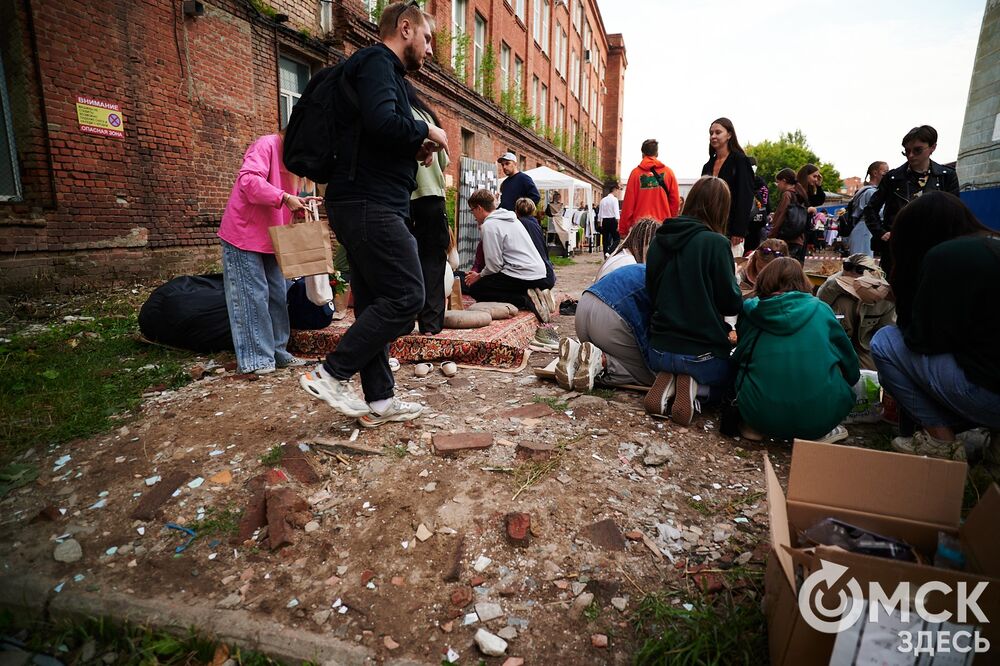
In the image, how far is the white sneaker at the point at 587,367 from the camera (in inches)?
152

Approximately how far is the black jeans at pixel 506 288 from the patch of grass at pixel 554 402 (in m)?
2.64

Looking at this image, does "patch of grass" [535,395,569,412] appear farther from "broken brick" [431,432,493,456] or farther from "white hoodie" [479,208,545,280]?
"white hoodie" [479,208,545,280]

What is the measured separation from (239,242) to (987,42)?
21.4 ft

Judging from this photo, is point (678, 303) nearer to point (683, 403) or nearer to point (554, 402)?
point (683, 403)

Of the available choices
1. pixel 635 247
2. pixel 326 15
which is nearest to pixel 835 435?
pixel 635 247

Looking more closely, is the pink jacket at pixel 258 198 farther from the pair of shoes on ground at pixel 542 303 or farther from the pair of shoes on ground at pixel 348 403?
the pair of shoes on ground at pixel 542 303

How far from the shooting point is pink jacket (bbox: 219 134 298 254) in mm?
3664

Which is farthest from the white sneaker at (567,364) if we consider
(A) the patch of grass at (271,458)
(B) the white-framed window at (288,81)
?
(B) the white-framed window at (288,81)

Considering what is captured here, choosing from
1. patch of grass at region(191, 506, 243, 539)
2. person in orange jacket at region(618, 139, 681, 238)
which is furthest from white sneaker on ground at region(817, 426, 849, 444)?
person in orange jacket at region(618, 139, 681, 238)

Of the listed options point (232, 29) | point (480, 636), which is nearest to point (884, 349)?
point (480, 636)

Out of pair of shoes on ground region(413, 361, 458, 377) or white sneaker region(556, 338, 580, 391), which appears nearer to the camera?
white sneaker region(556, 338, 580, 391)

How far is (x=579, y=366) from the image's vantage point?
12.9 feet

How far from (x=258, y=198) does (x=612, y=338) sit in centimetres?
257

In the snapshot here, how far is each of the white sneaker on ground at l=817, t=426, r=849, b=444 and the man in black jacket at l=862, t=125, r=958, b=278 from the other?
264cm
